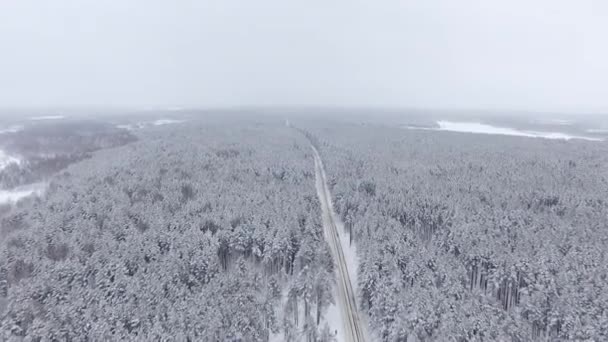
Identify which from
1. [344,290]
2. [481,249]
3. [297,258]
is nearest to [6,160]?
[297,258]

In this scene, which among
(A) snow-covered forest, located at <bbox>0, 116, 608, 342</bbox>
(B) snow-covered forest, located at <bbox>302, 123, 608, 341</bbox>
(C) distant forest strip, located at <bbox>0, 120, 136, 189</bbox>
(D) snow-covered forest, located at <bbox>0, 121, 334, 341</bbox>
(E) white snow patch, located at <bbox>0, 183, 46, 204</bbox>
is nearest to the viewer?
(D) snow-covered forest, located at <bbox>0, 121, 334, 341</bbox>

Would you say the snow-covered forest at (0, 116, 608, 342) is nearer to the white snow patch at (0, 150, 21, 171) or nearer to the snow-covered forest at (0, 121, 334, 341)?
the snow-covered forest at (0, 121, 334, 341)

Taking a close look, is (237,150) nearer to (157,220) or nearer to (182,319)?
(157,220)

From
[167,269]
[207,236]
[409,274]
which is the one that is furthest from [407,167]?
[167,269]

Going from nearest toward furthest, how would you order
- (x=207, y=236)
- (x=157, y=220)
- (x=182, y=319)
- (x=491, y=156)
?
1. (x=182, y=319)
2. (x=207, y=236)
3. (x=157, y=220)
4. (x=491, y=156)

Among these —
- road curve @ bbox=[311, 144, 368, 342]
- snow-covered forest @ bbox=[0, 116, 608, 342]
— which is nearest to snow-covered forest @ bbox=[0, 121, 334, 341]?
snow-covered forest @ bbox=[0, 116, 608, 342]

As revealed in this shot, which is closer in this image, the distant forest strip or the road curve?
the road curve

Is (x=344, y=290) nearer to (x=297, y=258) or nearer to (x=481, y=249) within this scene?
(x=297, y=258)
